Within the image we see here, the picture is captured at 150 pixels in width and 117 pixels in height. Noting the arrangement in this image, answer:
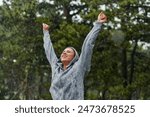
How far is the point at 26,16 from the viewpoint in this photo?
15516 mm

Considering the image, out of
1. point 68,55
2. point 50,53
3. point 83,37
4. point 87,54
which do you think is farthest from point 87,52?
point 83,37

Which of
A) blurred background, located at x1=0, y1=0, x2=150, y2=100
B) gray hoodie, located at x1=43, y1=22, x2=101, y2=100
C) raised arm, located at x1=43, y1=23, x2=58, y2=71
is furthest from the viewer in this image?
blurred background, located at x1=0, y1=0, x2=150, y2=100

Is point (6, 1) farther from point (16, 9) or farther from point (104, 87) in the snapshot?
point (104, 87)

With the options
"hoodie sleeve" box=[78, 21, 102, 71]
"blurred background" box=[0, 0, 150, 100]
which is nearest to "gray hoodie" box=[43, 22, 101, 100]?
"hoodie sleeve" box=[78, 21, 102, 71]

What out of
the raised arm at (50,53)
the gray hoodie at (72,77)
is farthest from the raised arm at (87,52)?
the raised arm at (50,53)

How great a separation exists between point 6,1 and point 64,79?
512 inches

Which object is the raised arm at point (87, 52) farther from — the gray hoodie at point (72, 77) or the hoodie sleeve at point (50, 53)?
the hoodie sleeve at point (50, 53)

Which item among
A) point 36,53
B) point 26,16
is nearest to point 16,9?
point 26,16

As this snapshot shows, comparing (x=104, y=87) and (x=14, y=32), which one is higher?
(x=14, y=32)

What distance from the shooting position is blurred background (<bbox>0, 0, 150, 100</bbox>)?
14680 millimetres

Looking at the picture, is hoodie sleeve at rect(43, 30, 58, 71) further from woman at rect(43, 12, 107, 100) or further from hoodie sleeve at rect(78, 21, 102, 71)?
hoodie sleeve at rect(78, 21, 102, 71)

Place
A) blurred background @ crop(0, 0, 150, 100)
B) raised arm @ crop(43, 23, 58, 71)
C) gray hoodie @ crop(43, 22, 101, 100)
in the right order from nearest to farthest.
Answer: gray hoodie @ crop(43, 22, 101, 100), raised arm @ crop(43, 23, 58, 71), blurred background @ crop(0, 0, 150, 100)

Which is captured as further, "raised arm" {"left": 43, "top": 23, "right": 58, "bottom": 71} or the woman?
"raised arm" {"left": 43, "top": 23, "right": 58, "bottom": 71}

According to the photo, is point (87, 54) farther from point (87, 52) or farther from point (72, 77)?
point (72, 77)
